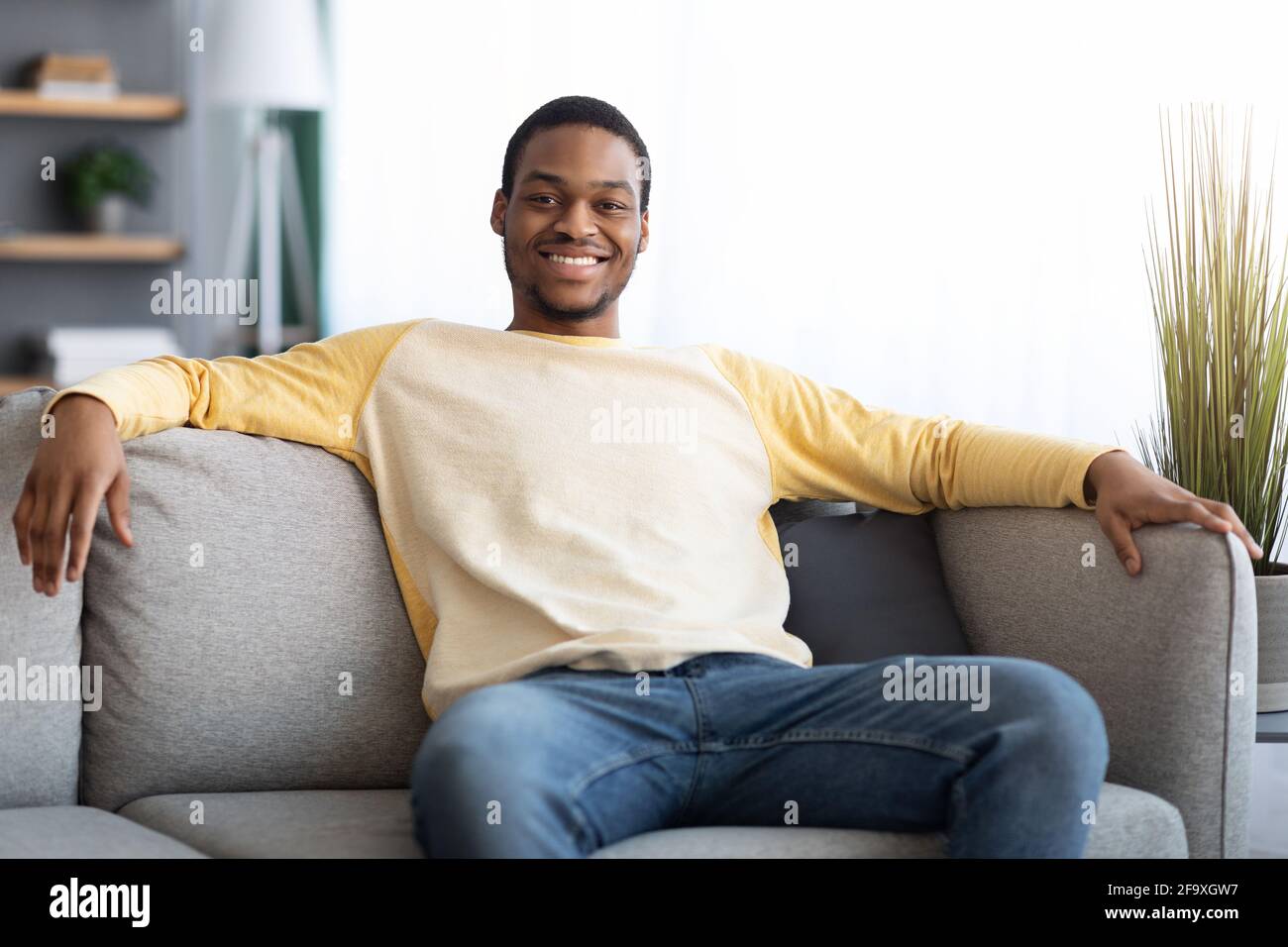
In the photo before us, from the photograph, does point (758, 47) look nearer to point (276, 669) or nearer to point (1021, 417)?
point (1021, 417)

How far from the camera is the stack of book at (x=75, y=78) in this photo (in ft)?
12.0

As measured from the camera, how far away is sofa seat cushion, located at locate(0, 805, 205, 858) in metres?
1.24

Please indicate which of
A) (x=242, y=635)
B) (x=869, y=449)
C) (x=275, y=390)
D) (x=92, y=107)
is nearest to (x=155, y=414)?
(x=275, y=390)

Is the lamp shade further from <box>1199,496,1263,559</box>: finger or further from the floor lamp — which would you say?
<box>1199,496,1263,559</box>: finger

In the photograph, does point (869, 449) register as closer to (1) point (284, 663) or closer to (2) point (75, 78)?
(1) point (284, 663)

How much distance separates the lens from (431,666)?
1.47 metres

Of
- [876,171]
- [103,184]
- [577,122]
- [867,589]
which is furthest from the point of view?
[103,184]

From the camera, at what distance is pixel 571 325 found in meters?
1.75

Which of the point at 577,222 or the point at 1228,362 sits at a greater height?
the point at 577,222

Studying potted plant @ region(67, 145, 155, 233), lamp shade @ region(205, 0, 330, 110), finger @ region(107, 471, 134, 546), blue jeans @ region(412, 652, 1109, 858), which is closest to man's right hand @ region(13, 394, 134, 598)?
finger @ region(107, 471, 134, 546)

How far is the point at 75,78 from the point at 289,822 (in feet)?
9.89
